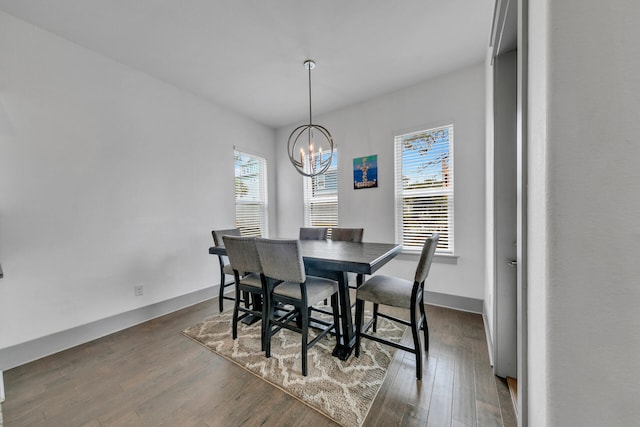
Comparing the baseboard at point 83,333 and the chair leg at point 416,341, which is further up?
the chair leg at point 416,341

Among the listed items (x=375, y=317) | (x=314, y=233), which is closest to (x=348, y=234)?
(x=314, y=233)

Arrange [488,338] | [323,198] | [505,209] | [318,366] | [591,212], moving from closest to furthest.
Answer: [591,212] < [505,209] < [318,366] < [488,338] < [323,198]

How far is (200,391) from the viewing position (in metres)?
1.66

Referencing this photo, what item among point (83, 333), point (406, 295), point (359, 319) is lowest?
point (83, 333)

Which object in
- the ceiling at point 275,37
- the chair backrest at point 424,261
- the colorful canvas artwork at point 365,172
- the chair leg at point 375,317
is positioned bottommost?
the chair leg at point 375,317

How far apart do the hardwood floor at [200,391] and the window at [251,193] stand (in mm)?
2206

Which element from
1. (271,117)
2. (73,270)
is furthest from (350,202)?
(73,270)

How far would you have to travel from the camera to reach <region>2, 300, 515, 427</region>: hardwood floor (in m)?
1.42

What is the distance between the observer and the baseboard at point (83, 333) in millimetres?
1950

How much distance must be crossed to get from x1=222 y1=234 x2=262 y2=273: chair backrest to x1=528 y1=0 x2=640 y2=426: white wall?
1.80 meters

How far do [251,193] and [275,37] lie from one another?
253 centimetres

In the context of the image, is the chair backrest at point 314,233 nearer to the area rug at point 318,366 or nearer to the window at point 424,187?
the window at point 424,187

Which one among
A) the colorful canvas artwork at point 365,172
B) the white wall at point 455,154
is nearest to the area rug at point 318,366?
the white wall at point 455,154

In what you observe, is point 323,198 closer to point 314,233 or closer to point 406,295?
point 314,233
